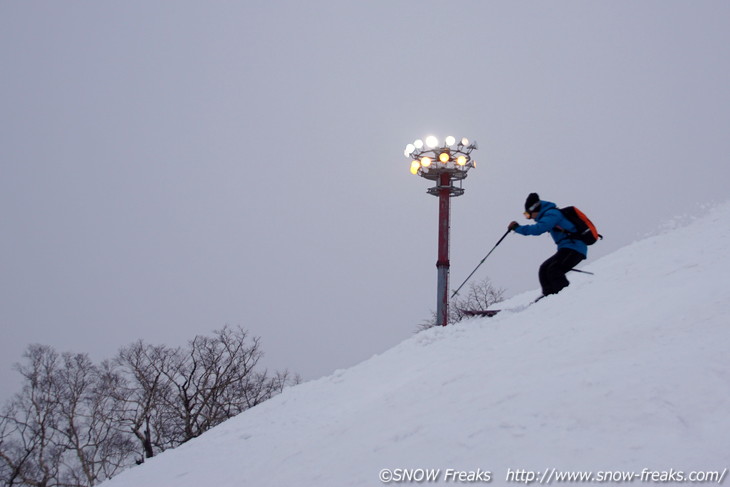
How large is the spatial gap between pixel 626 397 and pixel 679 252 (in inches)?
226

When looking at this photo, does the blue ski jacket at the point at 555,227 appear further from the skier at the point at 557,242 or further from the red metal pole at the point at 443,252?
the red metal pole at the point at 443,252

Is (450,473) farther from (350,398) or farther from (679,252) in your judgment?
(679,252)

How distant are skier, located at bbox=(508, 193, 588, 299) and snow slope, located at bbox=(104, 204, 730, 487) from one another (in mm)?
820

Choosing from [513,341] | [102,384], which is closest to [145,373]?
[102,384]

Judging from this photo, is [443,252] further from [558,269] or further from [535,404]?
[535,404]

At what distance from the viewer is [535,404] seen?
3.93 meters

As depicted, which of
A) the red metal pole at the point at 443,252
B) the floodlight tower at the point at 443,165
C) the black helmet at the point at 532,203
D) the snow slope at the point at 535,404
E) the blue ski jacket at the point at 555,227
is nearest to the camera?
the snow slope at the point at 535,404

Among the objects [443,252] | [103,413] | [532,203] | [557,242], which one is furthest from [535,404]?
[103,413]

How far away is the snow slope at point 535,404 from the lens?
10.8 ft

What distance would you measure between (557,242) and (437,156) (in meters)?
6.82

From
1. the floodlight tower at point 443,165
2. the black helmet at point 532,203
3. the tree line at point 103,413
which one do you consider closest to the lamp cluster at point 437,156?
the floodlight tower at point 443,165

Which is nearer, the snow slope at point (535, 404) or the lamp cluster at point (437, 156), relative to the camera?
the snow slope at point (535, 404)

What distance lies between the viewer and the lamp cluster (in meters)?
15.3

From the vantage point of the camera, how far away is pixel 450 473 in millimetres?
3473
